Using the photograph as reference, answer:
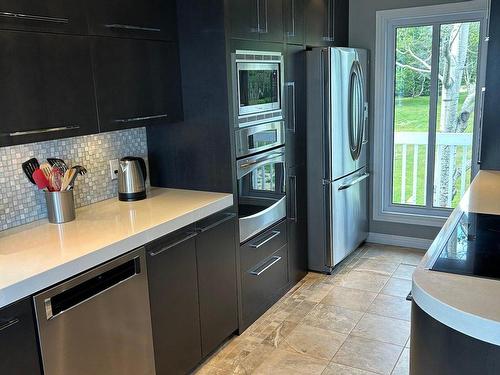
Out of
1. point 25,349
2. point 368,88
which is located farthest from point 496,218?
point 368,88

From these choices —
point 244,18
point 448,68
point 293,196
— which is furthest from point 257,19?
point 448,68

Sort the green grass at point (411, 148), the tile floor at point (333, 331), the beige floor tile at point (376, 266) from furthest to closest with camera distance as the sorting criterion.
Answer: the green grass at point (411, 148)
the beige floor tile at point (376, 266)
the tile floor at point (333, 331)

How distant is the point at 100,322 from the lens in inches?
79.4

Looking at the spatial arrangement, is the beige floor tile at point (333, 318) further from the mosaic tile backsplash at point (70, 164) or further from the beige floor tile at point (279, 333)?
the mosaic tile backsplash at point (70, 164)

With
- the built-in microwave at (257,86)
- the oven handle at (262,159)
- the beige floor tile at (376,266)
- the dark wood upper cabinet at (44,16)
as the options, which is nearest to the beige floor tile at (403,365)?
the beige floor tile at (376,266)

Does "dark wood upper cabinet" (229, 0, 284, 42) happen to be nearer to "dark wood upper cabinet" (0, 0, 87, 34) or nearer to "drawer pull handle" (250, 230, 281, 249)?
"dark wood upper cabinet" (0, 0, 87, 34)

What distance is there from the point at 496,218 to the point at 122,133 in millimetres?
2041

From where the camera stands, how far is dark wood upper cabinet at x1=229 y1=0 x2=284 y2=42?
278 cm

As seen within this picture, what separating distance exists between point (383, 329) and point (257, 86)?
68.3 inches

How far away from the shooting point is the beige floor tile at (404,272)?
12.8ft

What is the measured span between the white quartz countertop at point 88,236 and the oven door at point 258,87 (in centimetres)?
59

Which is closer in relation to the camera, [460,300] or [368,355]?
[460,300]

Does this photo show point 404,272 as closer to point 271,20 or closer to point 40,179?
point 271,20

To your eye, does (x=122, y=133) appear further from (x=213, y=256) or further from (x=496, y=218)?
(x=496, y=218)
